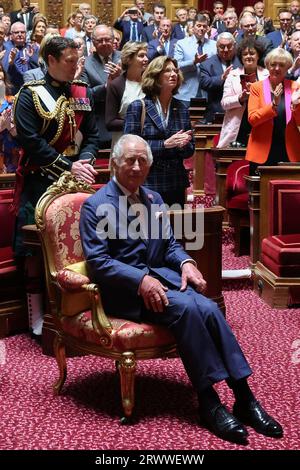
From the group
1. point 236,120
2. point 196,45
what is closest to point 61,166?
point 236,120

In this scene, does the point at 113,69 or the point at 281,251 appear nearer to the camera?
the point at 281,251

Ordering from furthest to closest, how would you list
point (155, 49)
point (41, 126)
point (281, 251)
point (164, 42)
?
point (164, 42), point (155, 49), point (281, 251), point (41, 126)

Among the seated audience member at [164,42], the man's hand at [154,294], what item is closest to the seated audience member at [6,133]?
the man's hand at [154,294]

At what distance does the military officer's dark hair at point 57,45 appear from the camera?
3.57m

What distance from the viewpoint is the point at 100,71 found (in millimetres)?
5867

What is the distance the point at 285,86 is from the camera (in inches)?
198

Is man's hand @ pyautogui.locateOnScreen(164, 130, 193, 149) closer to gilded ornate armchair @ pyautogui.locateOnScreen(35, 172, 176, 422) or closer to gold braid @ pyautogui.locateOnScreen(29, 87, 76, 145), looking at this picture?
gold braid @ pyautogui.locateOnScreen(29, 87, 76, 145)

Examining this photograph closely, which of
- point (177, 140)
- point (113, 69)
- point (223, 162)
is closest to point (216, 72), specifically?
point (223, 162)

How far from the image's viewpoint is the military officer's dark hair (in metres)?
3.57

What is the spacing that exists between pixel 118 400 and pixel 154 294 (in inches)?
21.5

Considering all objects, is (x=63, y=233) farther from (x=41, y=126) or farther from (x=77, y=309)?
(x=41, y=126)

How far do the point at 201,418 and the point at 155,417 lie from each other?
0.20 metres

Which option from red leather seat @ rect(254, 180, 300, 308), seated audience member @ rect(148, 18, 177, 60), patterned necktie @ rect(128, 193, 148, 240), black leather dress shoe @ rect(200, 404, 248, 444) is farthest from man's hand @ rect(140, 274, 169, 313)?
seated audience member @ rect(148, 18, 177, 60)
